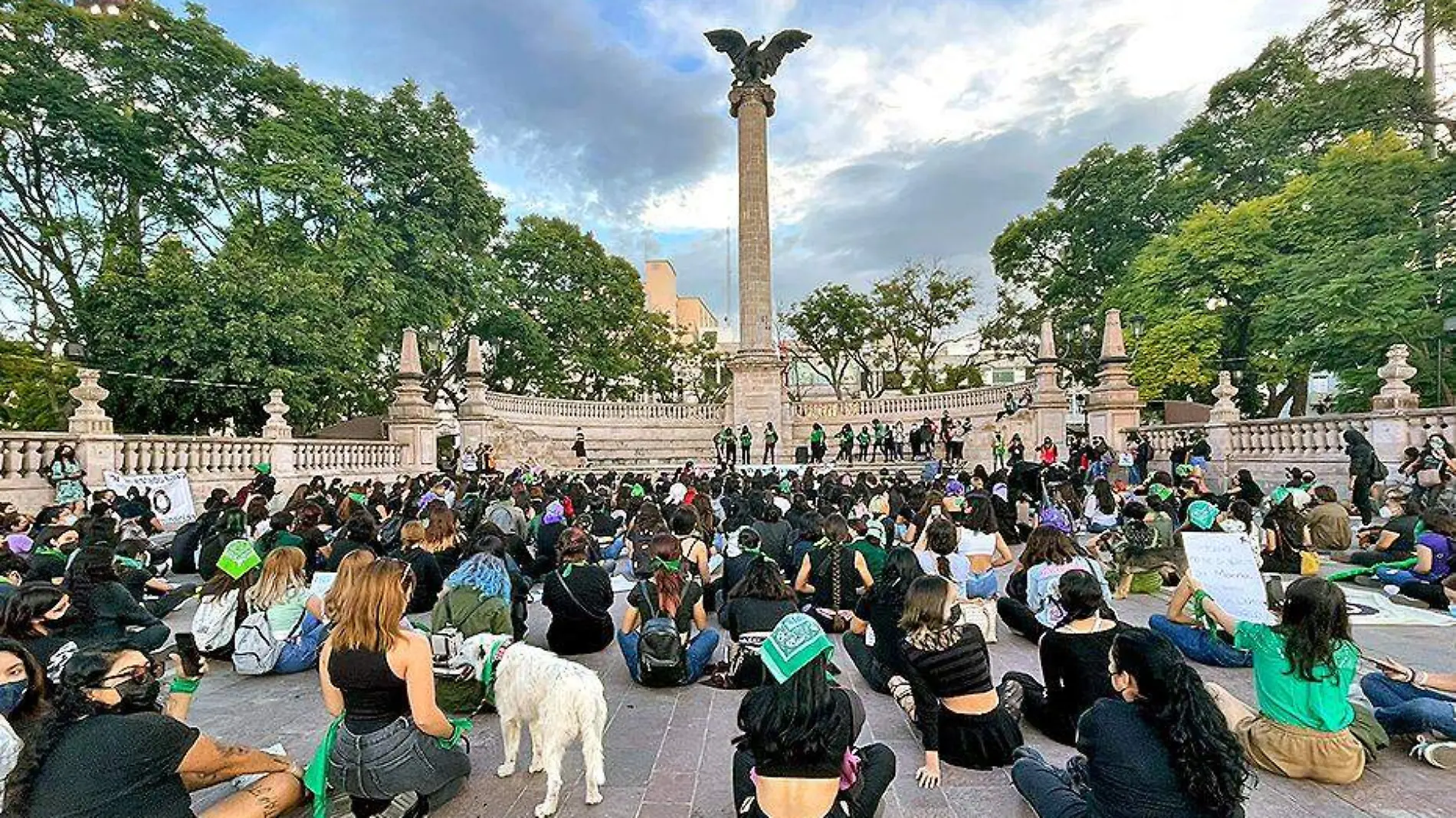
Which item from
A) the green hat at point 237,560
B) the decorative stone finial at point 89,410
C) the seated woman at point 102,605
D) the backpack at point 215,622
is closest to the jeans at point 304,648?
the backpack at point 215,622

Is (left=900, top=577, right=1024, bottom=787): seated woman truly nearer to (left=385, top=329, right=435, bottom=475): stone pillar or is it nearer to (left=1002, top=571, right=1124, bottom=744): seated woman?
(left=1002, top=571, right=1124, bottom=744): seated woman

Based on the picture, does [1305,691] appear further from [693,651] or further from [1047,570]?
[693,651]

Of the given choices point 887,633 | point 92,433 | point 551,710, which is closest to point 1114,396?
point 887,633

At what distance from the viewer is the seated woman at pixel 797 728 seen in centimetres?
268

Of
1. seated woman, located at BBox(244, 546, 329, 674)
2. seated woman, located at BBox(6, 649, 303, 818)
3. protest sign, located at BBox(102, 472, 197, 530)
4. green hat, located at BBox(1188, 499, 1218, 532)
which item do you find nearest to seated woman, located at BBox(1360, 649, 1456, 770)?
green hat, located at BBox(1188, 499, 1218, 532)

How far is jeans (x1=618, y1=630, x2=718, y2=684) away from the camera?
5.62 metres

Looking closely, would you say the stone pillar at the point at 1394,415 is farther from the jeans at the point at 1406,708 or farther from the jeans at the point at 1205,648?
the jeans at the point at 1406,708

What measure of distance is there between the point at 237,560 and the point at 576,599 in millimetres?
2742

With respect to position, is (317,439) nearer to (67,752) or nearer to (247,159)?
(247,159)

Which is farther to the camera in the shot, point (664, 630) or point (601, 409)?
point (601, 409)

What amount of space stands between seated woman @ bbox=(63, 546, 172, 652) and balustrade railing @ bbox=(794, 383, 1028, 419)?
86.4 ft

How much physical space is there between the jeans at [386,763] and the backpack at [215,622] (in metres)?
3.44

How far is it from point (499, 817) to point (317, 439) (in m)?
17.2

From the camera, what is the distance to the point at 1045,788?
11.0ft
